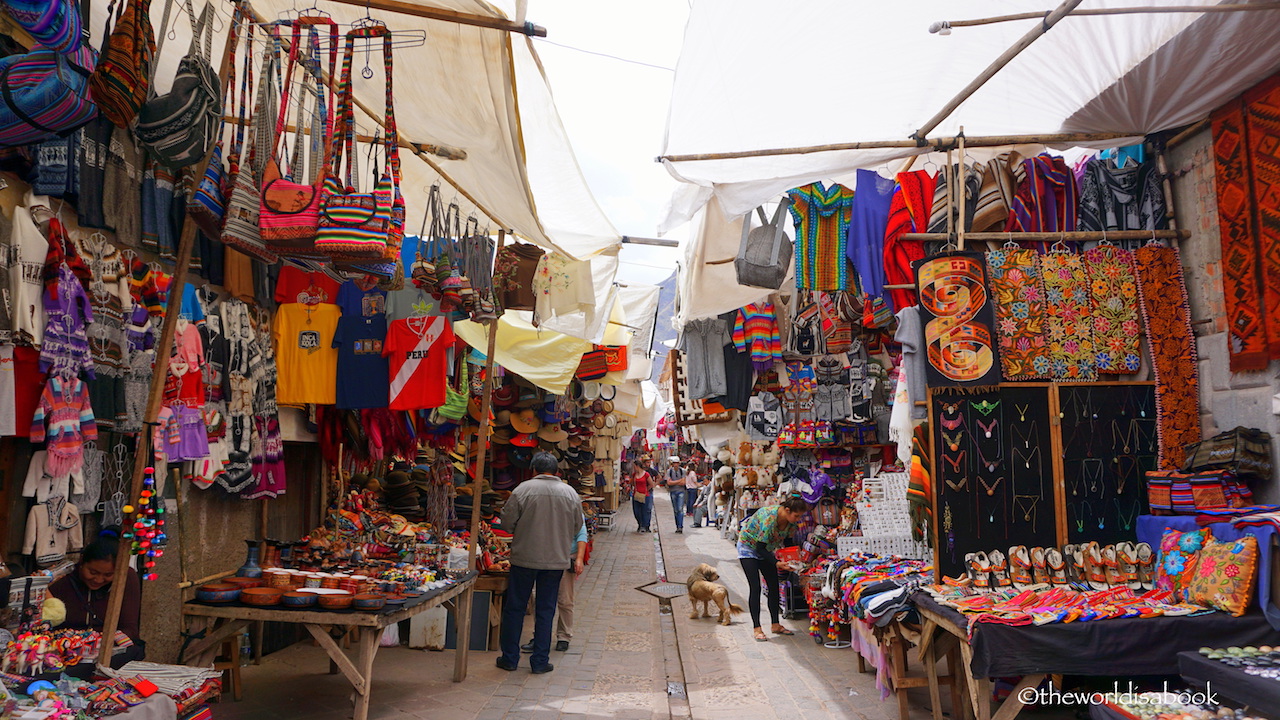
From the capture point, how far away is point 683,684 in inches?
275

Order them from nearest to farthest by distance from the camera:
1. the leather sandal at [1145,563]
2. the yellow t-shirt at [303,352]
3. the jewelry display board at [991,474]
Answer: the leather sandal at [1145,563] → the jewelry display board at [991,474] → the yellow t-shirt at [303,352]

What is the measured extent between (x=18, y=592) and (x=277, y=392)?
274 centimetres

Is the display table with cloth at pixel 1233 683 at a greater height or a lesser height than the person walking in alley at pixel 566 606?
greater

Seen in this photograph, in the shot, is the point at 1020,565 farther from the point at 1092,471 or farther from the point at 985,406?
the point at 985,406

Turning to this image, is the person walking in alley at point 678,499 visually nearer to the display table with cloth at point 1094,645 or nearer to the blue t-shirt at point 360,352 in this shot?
the blue t-shirt at point 360,352

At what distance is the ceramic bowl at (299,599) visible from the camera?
5.21 metres

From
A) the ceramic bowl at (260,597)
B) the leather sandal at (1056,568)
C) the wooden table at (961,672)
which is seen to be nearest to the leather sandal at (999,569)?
the leather sandal at (1056,568)

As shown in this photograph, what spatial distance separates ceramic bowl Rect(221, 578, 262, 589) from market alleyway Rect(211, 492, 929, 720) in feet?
2.88

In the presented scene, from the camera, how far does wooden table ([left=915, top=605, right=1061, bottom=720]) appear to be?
14.6ft

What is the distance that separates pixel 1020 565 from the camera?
550cm

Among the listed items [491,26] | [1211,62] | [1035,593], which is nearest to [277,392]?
[491,26]

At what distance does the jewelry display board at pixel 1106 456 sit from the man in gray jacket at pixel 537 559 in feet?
13.8

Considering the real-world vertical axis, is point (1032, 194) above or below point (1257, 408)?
above

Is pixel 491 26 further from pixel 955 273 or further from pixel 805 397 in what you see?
pixel 805 397
